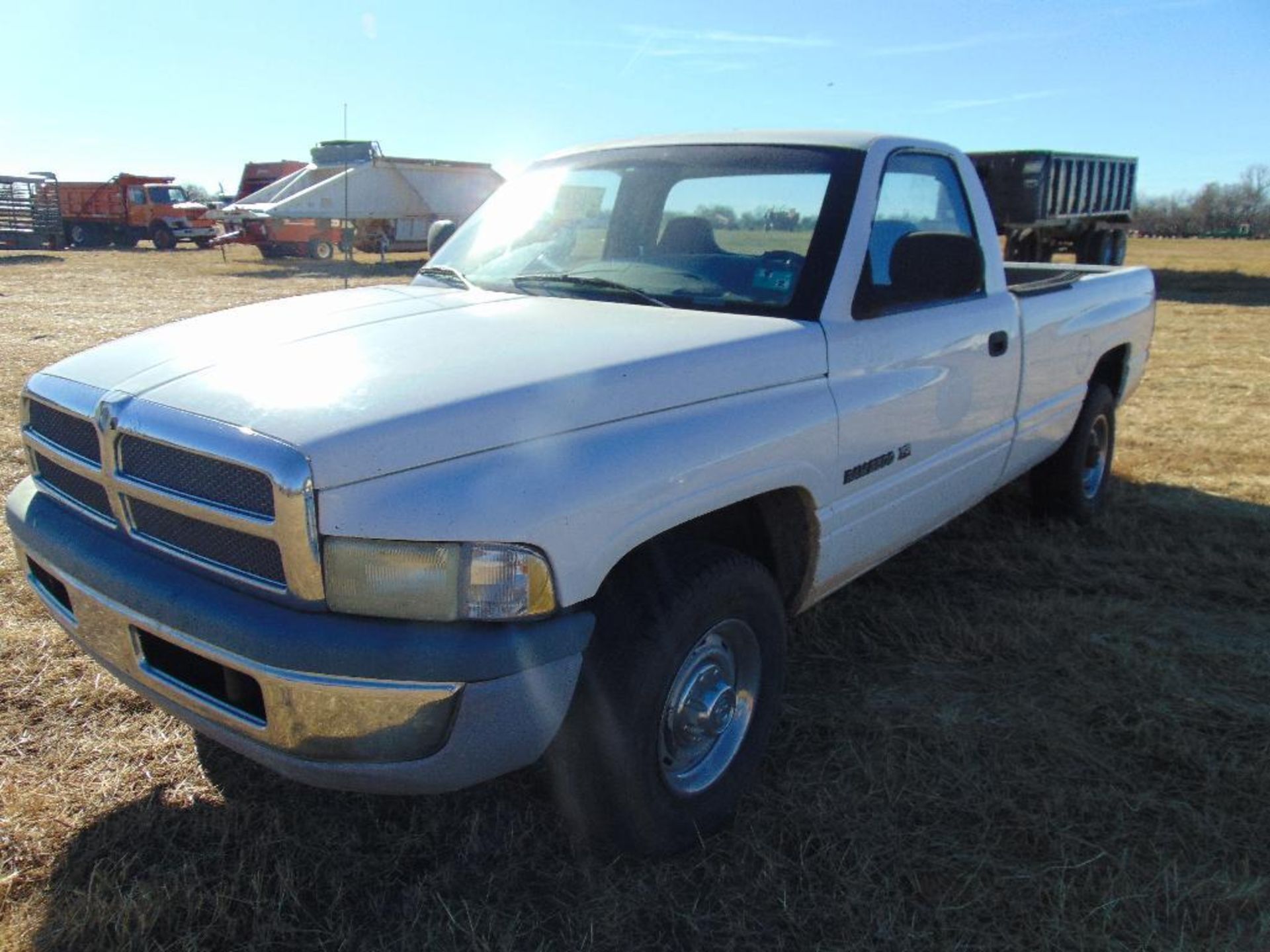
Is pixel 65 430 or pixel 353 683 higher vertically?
pixel 65 430

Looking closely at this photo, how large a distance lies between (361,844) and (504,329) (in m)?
1.39

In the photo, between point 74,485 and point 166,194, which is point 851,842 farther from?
point 166,194

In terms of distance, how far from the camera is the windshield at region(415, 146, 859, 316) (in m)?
2.93

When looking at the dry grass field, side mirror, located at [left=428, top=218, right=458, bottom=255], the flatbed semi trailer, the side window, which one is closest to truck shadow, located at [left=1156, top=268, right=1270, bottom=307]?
the flatbed semi trailer

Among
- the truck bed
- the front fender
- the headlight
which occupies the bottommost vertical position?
the headlight

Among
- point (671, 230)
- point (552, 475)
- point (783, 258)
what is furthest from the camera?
point (671, 230)

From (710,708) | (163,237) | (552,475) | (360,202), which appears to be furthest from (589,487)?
(163,237)

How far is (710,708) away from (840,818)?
0.50m

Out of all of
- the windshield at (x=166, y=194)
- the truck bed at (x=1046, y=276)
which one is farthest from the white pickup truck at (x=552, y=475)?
the windshield at (x=166, y=194)

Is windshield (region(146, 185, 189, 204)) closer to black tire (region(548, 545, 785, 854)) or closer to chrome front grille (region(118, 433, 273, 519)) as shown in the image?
chrome front grille (region(118, 433, 273, 519))

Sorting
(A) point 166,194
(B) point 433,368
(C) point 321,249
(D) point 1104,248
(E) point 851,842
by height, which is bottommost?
(E) point 851,842

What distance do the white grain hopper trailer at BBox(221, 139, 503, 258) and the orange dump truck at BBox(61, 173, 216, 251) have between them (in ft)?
20.8

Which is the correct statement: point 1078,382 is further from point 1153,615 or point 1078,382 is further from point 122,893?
point 122,893

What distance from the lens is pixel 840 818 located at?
8.52 ft
